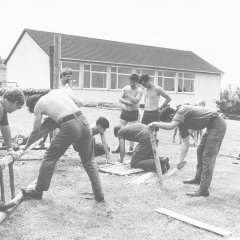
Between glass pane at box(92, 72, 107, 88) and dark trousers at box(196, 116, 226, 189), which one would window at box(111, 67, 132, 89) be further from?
dark trousers at box(196, 116, 226, 189)

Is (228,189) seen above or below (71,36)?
below

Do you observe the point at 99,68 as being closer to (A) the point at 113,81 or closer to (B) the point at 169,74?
(A) the point at 113,81

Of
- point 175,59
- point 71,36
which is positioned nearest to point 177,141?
point 71,36

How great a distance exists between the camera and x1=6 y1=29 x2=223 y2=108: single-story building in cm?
3119

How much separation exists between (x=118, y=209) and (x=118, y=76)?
27741 mm

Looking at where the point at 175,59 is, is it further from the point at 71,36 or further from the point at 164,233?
the point at 164,233

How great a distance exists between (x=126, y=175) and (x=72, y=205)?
6.92ft

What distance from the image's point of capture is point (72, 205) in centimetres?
611

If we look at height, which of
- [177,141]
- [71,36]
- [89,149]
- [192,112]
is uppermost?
[71,36]

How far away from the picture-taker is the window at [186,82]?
37250 mm

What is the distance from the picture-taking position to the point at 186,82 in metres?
37.7

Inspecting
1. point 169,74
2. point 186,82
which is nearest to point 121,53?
point 169,74

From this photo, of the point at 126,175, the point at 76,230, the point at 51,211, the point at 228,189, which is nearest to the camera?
the point at 76,230

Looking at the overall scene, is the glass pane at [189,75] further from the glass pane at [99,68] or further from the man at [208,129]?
the man at [208,129]
